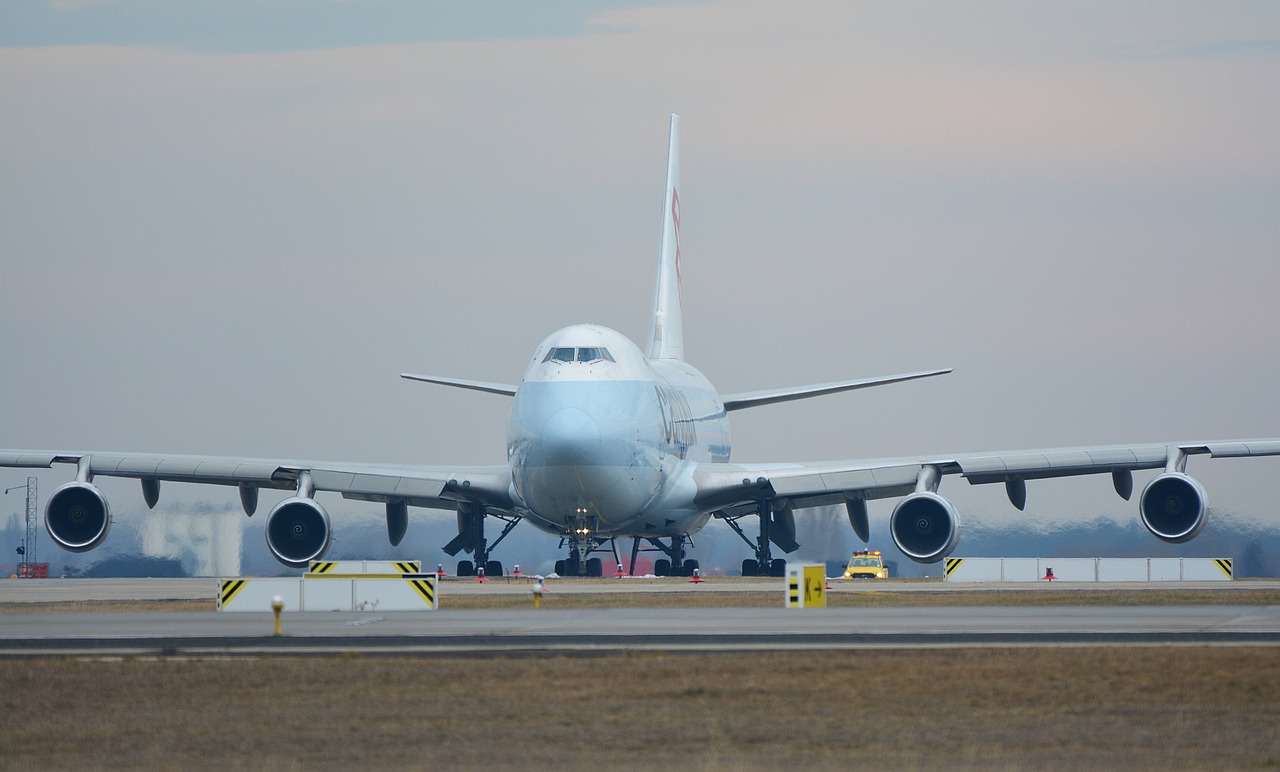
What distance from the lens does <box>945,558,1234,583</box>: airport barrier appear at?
47312 mm

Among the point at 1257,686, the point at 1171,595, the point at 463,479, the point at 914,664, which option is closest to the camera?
the point at 1257,686

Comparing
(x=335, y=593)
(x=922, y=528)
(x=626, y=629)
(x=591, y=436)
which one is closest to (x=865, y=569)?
(x=922, y=528)

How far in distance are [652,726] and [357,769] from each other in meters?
2.66

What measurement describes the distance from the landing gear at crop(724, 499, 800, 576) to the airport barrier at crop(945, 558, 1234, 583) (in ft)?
13.8

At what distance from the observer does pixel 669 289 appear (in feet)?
200

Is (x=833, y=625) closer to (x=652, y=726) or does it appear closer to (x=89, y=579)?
(x=652, y=726)

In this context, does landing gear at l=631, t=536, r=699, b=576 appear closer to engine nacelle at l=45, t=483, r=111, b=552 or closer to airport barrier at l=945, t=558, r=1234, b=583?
airport barrier at l=945, t=558, r=1234, b=583

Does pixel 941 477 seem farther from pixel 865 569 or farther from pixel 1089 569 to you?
pixel 865 569

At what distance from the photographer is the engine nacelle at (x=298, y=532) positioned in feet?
136

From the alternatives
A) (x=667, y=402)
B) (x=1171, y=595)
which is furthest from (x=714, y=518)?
(x=1171, y=595)

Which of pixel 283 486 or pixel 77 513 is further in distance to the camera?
pixel 283 486

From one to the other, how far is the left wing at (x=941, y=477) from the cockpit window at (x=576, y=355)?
236 inches

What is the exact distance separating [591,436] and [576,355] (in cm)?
191

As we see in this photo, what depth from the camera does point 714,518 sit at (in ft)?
170
